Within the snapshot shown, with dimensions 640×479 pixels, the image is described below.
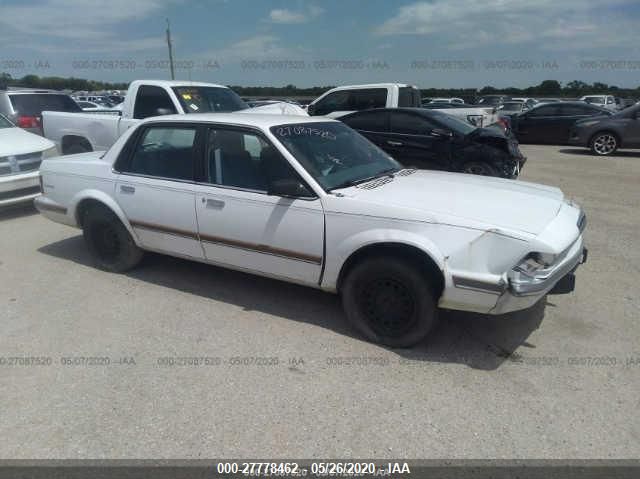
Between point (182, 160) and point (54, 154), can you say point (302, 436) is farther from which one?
point (54, 154)

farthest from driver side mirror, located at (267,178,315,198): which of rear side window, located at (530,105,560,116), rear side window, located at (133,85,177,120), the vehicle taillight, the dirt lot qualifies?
rear side window, located at (530,105,560,116)

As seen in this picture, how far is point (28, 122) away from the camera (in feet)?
32.8

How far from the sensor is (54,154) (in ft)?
24.5

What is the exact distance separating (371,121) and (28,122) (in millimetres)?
7426

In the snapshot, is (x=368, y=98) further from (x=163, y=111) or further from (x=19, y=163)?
(x=19, y=163)

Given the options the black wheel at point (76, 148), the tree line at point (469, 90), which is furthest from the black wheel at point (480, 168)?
the tree line at point (469, 90)

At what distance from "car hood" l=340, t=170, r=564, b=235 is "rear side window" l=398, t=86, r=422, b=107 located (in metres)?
6.86

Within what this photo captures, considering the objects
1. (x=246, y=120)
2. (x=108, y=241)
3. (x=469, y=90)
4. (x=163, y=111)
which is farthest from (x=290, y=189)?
(x=469, y=90)

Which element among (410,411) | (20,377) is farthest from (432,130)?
(20,377)

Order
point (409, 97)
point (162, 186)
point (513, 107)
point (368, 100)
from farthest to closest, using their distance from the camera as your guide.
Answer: point (513, 107) → point (409, 97) → point (368, 100) → point (162, 186)

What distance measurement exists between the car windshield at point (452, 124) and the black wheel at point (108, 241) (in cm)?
555

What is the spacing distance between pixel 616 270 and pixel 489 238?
8.77 ft

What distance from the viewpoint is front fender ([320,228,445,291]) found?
3039mm

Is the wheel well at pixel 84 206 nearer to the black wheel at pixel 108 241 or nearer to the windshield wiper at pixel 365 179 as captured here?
the black wheel at pixel 108 241
